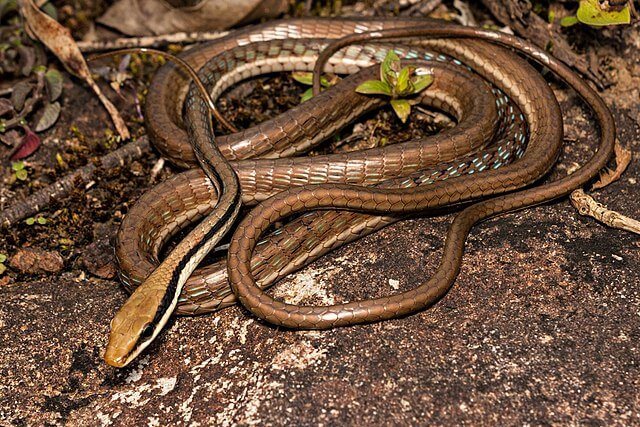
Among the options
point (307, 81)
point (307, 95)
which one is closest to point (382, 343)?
point (307, 95)

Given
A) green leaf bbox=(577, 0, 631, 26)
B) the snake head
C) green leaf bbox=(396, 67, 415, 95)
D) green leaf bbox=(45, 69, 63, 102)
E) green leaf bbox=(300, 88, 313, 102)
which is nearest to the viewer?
the snake head

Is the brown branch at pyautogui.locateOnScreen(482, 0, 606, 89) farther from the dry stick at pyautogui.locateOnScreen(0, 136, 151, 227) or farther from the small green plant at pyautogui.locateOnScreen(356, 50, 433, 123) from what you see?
the dry stick at pyautogui.locateOnScreen(0, 136, 151, 227)

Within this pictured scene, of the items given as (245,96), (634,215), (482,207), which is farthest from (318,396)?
(245,96)

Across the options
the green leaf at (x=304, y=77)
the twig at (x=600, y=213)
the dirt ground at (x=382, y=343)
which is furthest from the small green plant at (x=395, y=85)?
the twig at (x=600, y=213)

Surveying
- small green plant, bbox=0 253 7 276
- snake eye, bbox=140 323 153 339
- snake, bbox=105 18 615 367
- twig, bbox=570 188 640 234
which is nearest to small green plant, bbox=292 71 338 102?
snake, bbox=105 18 615 367

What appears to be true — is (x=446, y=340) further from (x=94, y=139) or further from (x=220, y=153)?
(x=94, y=139)

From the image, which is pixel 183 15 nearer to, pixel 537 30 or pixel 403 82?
pixel 403 82

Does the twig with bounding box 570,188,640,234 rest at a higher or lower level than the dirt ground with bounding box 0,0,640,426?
higher
